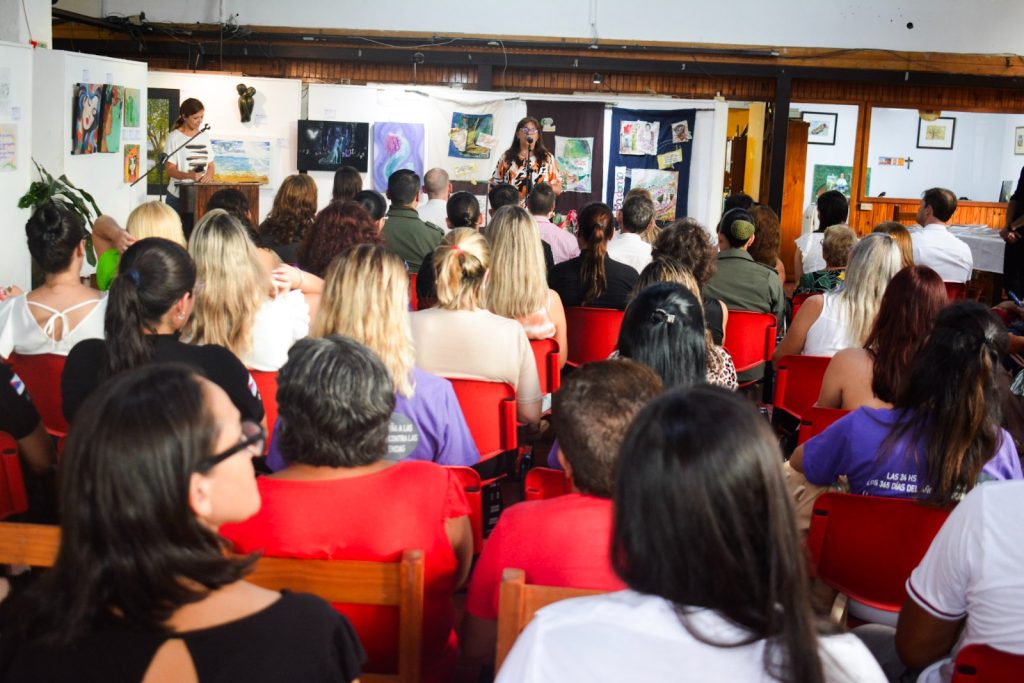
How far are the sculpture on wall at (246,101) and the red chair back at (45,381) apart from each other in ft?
23.0

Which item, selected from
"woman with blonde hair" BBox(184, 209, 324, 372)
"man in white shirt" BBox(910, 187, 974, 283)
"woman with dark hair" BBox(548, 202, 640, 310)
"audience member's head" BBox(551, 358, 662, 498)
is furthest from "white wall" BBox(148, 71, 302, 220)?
"audience member's head" BBox(551, 358, 662, 498)

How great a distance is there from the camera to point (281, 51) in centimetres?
1168

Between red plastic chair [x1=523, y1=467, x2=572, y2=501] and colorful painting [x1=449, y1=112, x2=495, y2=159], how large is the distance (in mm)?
8476

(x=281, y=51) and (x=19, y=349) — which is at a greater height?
(x=281, y=51)

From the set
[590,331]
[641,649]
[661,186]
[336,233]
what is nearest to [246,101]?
[661,186]

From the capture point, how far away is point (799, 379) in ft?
15.6

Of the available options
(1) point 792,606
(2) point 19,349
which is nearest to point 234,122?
(2) point 19,349

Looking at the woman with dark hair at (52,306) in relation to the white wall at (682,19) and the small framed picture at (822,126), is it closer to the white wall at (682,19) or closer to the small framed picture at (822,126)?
the white wall at (682,19)

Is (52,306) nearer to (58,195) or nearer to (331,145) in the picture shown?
(58,195)

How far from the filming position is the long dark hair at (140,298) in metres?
3.21

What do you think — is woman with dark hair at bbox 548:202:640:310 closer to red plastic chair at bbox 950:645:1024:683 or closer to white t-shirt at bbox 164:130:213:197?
red plastic chair at bbox 950:645:1024:683

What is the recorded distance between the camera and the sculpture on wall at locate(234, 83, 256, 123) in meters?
10.6

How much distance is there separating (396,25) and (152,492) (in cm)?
1087

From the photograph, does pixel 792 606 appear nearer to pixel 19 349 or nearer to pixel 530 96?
pixel 19 349
